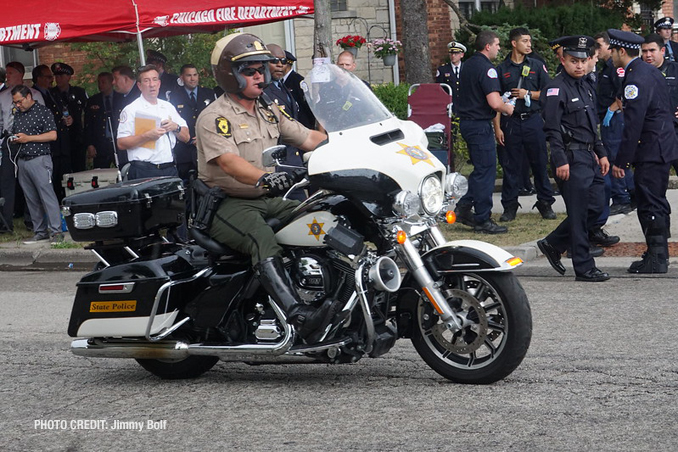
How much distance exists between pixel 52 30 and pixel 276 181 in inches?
297

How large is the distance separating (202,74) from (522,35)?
805 centimetres

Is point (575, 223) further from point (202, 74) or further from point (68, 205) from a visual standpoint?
point (202, 74)

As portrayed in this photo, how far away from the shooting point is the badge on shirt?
19.4ft

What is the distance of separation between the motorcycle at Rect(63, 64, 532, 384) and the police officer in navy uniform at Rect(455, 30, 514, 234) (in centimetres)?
587

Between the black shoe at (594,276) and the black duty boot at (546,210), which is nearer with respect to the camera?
the black shoe at (594,276)

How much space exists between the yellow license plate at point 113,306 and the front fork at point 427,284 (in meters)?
1.59

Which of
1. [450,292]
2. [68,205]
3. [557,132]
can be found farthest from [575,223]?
[68,205]

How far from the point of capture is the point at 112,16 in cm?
1210

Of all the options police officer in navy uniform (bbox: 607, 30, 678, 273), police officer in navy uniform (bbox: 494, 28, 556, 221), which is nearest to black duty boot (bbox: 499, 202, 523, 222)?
police officer in navy uniform (bbox: 494, 28, 556, 221)

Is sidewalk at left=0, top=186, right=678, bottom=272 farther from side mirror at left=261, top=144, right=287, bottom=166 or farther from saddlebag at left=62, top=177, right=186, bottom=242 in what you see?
side mirror at left=261, top=144, right=287, bottom=166

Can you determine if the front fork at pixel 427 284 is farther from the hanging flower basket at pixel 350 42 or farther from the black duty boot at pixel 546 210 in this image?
the hanging flower basket at pixel 350 42

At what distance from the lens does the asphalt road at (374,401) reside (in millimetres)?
4848

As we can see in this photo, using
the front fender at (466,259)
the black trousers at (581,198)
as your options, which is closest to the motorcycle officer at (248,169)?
the front fender at (466,259)

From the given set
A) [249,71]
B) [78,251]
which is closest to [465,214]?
[78,251]
